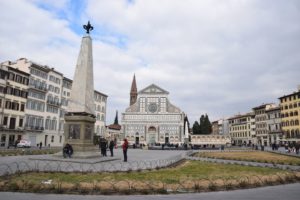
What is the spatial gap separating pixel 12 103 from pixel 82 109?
32692 mm

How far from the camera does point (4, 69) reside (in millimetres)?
44344

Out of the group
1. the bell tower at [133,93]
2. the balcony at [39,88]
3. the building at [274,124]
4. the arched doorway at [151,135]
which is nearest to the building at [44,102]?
the balcony at [39,88]

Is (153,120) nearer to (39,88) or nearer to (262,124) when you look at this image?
(262,124)

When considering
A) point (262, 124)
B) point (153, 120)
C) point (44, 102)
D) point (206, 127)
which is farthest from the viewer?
point (206, 127)

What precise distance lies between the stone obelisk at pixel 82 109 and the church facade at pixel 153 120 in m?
65.6

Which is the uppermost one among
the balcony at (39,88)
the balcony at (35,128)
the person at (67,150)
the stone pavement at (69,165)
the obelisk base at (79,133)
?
the balcony at (39,88)

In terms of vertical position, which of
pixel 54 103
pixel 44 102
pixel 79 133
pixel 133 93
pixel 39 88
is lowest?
pixel 79 133

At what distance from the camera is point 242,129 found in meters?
105

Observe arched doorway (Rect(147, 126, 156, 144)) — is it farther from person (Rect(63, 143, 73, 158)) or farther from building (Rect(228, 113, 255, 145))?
person (Rect(63, 143, 73, 158))

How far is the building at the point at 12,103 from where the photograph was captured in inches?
1731

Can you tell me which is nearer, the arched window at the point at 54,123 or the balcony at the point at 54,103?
the balcony at the point at 54,103

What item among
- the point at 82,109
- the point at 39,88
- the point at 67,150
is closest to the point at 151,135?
the point at 39,88

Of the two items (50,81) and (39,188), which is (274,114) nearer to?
(50,81)

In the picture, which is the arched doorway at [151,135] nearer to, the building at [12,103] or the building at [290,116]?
the building at [290,116]
